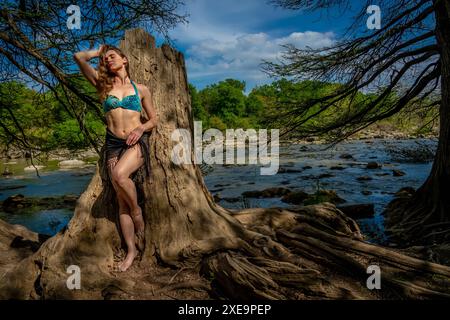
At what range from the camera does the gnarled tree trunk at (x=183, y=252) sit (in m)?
2.72

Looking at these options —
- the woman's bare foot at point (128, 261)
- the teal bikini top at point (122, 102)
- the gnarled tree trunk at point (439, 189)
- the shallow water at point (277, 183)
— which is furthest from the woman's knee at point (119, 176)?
the shallow water at point (277, 183)

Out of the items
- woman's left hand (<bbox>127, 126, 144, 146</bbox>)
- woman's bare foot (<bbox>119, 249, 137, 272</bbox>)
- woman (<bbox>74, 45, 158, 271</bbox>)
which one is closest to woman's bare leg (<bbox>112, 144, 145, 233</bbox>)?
woman (<bbox>74, 45, 158, 271</bbox>)

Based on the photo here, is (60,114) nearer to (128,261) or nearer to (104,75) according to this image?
(104,75)

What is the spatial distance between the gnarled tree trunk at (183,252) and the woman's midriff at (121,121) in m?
0.38

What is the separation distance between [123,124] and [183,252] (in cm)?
136

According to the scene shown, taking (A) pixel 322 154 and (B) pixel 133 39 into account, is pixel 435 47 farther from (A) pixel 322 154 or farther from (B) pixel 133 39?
(A) pixel 322 154

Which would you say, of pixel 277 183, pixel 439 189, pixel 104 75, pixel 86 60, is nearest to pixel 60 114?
pixel 86 60

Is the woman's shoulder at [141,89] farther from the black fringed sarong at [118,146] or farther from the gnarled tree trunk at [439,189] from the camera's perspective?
the gnarled tree trunk at [439,189]

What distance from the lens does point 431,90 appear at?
25.5ft

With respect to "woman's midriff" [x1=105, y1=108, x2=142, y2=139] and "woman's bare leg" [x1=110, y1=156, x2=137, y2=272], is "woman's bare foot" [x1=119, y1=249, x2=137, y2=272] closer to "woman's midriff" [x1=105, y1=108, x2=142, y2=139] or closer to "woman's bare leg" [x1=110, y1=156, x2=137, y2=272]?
"woman's bare leg" [x1=110, y1=156, x2=137, y2=272]

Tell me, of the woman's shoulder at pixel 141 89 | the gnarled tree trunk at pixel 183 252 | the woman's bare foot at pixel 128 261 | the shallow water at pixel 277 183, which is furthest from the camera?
the shallow water at pixel 277 183

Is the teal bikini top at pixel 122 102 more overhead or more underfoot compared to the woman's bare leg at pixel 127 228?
more overhead

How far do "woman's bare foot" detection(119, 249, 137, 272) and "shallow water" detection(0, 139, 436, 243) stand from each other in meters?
5.11

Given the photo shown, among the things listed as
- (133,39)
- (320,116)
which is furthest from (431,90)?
(133,39)
